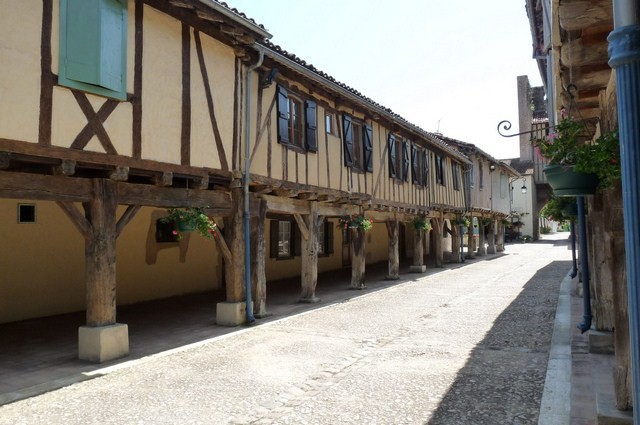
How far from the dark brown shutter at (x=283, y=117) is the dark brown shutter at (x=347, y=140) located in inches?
100

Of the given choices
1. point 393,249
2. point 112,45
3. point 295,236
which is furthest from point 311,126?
point 393,249

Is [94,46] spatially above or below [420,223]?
above

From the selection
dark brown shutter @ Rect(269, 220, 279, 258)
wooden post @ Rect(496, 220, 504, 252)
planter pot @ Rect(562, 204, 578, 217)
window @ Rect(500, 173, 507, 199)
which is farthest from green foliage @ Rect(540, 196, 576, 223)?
window @ Rect(500, 173, 507, 199)

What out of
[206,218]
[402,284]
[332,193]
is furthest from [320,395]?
[402,284]

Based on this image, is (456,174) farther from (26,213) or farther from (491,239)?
(26,213)

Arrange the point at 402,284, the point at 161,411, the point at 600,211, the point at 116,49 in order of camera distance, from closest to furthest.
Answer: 1. the point at 161,411
2. the point at 600,211
3. the point at 116,49
4. the point at 402,284

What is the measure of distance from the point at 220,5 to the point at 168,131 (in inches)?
76.4

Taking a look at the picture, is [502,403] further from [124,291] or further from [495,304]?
[124,291]

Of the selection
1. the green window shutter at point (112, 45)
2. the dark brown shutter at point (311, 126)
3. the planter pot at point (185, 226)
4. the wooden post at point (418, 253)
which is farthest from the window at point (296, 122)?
the wooden post at point (418, 253)

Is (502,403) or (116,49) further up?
(116,49)

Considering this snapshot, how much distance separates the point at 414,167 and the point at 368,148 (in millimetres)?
4131

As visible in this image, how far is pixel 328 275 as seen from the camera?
53.7 ft

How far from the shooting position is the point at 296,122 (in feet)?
32.6

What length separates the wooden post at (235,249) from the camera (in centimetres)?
818
